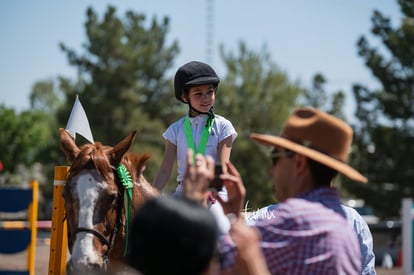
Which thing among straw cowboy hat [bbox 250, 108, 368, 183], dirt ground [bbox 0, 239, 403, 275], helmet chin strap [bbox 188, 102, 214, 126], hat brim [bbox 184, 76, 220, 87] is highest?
hat brim [bbox 184, 76, 220, 87]

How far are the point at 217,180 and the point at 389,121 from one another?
101ft

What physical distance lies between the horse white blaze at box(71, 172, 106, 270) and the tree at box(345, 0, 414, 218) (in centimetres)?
2767

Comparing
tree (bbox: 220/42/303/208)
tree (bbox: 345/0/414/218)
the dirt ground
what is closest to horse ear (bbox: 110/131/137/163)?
the dirt ground

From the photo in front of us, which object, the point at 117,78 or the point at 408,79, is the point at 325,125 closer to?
the point at 408,79

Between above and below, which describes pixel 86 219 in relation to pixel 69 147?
below

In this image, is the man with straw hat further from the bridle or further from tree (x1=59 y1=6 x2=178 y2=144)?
tree (x1=59 y1=6 x2=178 y2=144)

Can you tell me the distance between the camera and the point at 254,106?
138 feet

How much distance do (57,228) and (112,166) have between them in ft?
3.92

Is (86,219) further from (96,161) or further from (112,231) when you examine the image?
(96,161)

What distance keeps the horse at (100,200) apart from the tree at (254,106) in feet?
111

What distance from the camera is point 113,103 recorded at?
36.1m

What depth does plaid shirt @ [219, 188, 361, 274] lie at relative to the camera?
8.79ft

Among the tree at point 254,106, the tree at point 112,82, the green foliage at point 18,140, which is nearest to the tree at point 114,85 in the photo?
the tree at point 112,82

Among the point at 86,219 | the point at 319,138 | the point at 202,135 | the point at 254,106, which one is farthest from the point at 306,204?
the point at 254,106
